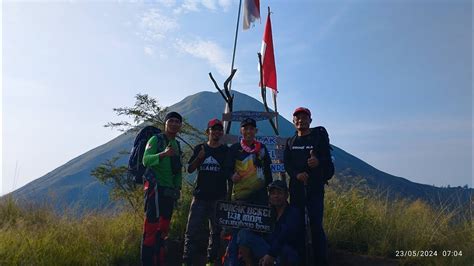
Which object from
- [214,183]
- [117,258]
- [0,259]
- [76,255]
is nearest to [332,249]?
[214,183]

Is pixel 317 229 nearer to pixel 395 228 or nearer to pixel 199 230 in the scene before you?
pixel 199 230

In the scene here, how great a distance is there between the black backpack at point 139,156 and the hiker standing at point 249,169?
4.02 ft

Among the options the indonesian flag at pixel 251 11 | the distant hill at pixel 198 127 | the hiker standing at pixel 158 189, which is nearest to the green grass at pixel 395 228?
the distant hill at pixel 198 127

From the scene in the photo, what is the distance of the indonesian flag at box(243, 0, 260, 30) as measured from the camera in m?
9.38

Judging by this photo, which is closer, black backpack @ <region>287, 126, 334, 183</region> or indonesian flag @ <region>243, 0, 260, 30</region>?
black backpack @ <region>287, 126, 334, 183</region>

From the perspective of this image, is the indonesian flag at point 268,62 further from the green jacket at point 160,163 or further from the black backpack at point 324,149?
the green jacket at point 160,163

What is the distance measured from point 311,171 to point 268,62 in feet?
15.3

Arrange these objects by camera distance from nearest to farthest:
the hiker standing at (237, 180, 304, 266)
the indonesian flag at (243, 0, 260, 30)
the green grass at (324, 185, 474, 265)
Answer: the hiker standing at (237, 180, 304, 266) → the green grass at (324, 185, 474, 265) → the indonesian flag at (243, 0, 260, 30)

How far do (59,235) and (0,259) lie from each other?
99 centimetres

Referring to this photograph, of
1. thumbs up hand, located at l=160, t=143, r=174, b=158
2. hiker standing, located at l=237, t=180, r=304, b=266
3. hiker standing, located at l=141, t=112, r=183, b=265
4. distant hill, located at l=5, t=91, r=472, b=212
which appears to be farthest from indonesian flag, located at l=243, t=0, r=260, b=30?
hiker standing, located at l=237, t=180, r=304, b=266

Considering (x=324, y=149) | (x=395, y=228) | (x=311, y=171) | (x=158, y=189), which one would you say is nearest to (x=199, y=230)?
(x=158, y=189)

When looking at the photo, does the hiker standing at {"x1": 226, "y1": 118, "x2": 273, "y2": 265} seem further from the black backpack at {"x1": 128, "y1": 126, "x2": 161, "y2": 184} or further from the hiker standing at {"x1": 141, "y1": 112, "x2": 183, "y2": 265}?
the black backpack at {"x1": 128, "y1": 126, "x2": 161, "y2": 184}

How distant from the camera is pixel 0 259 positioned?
15.3 feet

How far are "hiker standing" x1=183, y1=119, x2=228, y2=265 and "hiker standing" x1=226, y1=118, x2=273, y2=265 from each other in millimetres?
156
